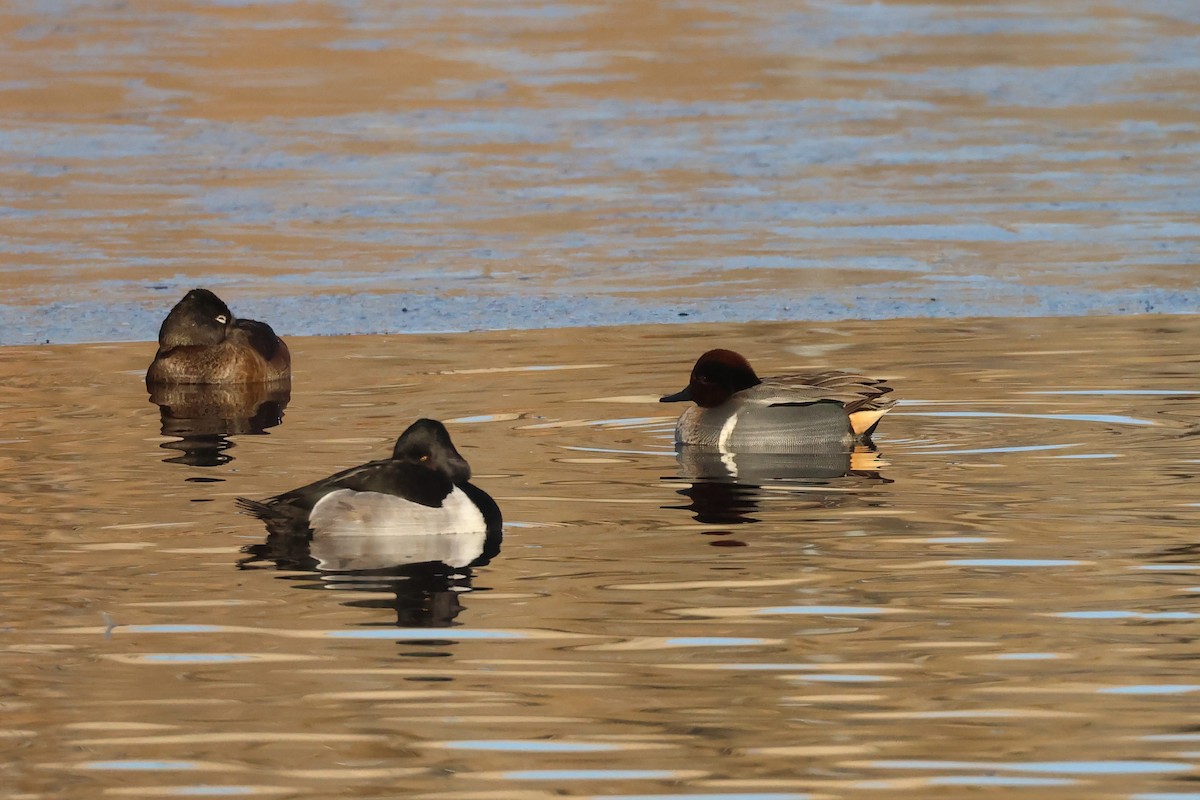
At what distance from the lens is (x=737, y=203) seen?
58.2 ft

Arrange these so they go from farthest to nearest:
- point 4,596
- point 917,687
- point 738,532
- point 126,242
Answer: point 126,242 → point 738,532 → point 4,596 → point 917,687

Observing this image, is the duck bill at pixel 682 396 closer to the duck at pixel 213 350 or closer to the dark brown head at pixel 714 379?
the dark brown head at pixel 714 379

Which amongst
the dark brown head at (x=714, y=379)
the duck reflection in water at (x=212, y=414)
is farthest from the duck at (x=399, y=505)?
the dark brown head at (x=714, y=379)

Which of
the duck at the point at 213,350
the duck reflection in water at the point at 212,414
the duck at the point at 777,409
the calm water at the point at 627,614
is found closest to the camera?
the calm water at the point at 627,614

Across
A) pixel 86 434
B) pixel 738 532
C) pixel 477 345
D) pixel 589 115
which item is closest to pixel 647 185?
pixel 589 115

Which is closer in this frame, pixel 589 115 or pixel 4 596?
pixel 4 596

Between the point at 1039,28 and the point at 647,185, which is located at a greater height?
the point at 1039,28

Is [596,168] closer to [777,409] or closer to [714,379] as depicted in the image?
[714,379]

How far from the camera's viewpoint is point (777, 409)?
414 inches

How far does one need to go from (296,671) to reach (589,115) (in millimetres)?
15752

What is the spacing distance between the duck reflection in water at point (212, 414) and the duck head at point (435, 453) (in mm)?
1997

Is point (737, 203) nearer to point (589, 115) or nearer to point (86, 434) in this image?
point (589, 115)

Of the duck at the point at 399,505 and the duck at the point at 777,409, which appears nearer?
the duck at the point at 399,505

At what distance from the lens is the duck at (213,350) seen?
1295 centimetres
